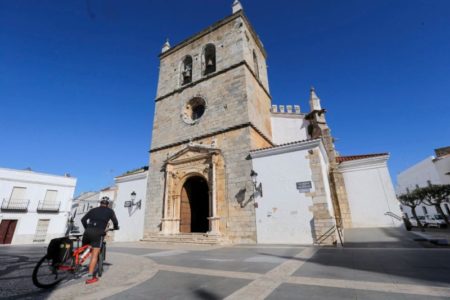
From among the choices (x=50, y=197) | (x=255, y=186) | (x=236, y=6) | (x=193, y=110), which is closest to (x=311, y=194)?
(x=255, y=186)

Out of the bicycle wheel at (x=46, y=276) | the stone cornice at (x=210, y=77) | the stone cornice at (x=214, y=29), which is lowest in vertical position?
the bicycle wheel at (x=46, y=276)

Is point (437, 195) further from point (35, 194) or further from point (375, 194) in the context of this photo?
point (35, 194)

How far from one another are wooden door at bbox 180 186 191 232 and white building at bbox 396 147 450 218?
26.8 meters

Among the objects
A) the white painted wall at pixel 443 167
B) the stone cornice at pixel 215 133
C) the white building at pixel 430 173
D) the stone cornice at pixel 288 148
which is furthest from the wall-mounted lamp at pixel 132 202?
the white painted wall at pixel 443 167

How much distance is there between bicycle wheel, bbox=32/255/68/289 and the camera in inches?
122

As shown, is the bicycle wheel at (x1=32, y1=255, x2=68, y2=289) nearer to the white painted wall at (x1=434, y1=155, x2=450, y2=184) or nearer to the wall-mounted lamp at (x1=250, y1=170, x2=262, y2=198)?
the wall-mounted lamp at (x1=250, y1=170, x2=262, y2=198)

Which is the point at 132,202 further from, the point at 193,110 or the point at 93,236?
the point at 93,236

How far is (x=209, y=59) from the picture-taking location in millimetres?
14938

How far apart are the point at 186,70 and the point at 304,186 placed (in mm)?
11755

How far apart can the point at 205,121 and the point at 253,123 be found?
2988 mm

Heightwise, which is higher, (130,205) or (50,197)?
(50,197)

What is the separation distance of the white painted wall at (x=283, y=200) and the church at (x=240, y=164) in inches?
1.6

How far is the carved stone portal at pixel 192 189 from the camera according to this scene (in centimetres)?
1058

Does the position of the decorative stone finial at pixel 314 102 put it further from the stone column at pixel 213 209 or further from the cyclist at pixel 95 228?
the cyclist at pixel 95 228
